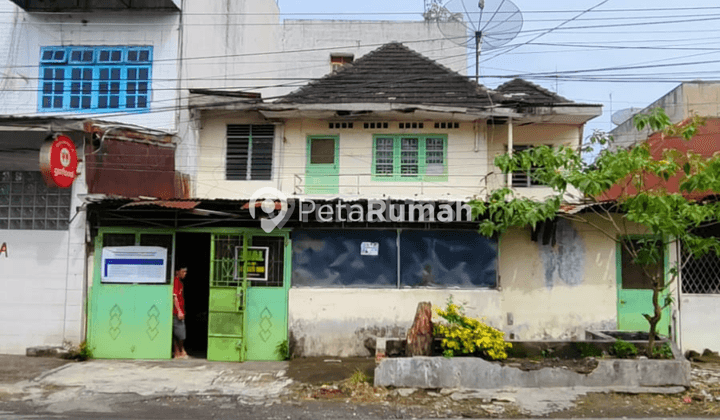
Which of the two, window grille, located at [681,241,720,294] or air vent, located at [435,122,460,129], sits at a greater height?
air vent, located at [435,122,460,129]

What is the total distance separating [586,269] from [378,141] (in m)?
5.40

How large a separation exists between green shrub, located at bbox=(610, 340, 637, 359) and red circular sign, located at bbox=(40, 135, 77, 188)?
10215 millimetres

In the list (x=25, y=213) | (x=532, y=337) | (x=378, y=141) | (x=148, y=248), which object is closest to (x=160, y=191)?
(x=148, y=248)

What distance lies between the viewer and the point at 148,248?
35.0ft

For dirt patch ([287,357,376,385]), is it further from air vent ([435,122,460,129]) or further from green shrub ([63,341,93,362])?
air vent ([435,122,460,129])

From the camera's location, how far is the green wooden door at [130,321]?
1045cm

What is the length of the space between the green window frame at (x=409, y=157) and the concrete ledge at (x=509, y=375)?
5453 mm

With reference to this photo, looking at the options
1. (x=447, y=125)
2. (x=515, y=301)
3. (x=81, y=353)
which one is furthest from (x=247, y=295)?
(x=447, y=125)

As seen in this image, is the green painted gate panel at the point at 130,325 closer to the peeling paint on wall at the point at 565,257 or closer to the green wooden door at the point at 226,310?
the green wooden door at the point at 226,310

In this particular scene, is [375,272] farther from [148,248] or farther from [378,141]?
[148,248]

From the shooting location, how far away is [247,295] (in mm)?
10500

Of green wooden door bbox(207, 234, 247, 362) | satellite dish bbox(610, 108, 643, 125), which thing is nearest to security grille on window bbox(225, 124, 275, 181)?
green wooden door bbox(207, 234, 247, 362)

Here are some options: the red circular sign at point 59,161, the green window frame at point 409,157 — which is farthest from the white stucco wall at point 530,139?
the red circular sign at point 59,161

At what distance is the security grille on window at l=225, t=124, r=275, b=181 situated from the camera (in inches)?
515
